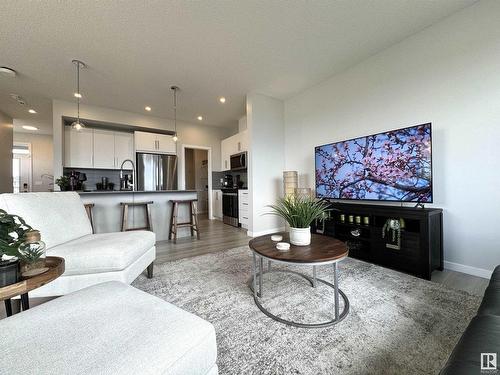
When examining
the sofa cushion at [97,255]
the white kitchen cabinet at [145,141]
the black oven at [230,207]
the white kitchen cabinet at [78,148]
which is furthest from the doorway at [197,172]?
the sofa cushion at [97,255]

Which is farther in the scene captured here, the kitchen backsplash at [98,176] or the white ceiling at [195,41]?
the kitchen backsplash at [98,176]

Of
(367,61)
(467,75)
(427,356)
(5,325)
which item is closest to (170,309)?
(5,325)

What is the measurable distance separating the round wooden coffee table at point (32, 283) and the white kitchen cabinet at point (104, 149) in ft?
14.8

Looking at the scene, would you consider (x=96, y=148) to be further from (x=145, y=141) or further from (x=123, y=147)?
(x=145, y=141)

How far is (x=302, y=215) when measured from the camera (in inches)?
65.5

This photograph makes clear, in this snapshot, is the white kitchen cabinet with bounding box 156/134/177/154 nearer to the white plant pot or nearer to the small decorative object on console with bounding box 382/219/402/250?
the white plant pot

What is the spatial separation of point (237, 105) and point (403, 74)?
10.1 feet

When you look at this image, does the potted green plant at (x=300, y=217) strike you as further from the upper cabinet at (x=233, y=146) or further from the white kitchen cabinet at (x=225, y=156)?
the white kitchen cabinet at (x=225, y=156)

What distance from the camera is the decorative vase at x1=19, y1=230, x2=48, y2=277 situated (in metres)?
0.95

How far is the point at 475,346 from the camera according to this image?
0.65m

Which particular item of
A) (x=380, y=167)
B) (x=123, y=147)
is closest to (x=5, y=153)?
(x=123, y=147)

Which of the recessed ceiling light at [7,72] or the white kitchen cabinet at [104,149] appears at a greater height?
the recessed ceiling light at [7,72]

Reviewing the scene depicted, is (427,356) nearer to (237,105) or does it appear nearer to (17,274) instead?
(17,274)

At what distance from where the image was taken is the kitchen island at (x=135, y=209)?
3150 mm
